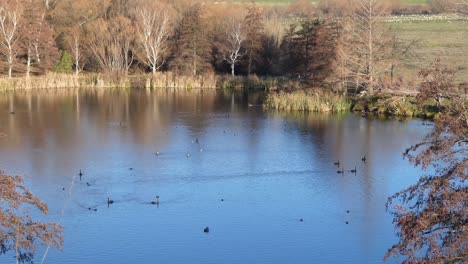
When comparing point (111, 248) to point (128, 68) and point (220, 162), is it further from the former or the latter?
point (128, 68)

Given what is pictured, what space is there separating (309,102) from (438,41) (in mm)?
15876

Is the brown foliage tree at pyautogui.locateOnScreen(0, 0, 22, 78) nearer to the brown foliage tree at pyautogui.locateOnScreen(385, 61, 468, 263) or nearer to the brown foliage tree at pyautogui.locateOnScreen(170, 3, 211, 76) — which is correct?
the brown foliage tree at pyautogui.locateOnScreen(170, 3, 211, 76)

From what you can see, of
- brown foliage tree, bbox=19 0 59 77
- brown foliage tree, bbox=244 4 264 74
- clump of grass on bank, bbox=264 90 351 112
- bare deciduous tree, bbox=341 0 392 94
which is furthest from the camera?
brown foliage tree, bbox=244 4 264 74

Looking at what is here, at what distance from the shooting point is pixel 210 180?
17.5 metres

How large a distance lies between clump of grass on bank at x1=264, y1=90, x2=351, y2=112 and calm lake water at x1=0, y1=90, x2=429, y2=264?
1067mm

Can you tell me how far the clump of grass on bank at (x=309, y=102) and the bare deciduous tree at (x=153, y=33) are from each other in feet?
33.0

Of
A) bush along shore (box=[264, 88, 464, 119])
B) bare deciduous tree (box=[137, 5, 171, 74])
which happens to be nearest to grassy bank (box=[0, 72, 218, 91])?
bare deciduous tree (box=[137, 5, 171, 74])

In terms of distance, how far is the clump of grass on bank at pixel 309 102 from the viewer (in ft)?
95.1

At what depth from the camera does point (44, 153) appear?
20109 millimetres

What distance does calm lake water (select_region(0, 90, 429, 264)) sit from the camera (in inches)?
523

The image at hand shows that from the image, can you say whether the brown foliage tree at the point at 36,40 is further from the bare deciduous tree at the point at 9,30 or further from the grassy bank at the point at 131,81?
the grassy bank at the point at 131,81

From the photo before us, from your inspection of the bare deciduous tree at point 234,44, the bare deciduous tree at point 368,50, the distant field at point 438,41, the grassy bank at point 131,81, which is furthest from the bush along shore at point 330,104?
the bare deciduous tree at point 234,44

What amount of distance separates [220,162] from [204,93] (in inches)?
622

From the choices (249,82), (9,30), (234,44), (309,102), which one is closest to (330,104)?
(309,102)
